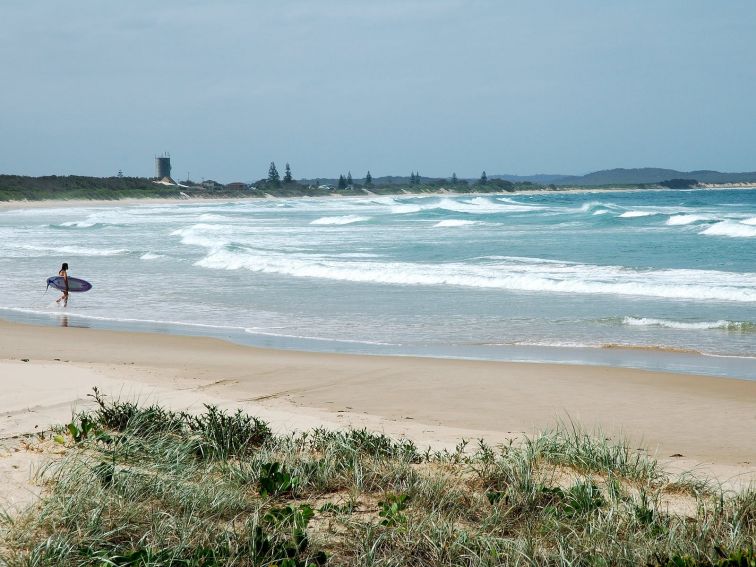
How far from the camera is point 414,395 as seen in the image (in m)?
8.67

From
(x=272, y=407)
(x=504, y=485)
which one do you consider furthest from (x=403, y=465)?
(x=272, y=407)

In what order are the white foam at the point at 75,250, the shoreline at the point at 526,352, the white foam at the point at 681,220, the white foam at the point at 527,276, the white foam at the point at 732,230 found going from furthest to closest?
the white foam at the point at 681,220 → the white foam at the point at 732,230 → the white foam at the point at 75,250 → the white foam at the point at 527,276 → the shoreline at the point at 526,352

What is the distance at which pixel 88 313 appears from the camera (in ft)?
52.5

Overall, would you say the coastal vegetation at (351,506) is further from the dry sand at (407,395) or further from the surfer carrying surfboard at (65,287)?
the surfer carrying surfboard at (65,287)

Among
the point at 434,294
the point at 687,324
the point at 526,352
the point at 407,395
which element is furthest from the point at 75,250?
the point at 407,395

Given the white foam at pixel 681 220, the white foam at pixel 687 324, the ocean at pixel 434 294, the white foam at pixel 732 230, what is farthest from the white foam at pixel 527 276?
the white foam at pixel 681 220

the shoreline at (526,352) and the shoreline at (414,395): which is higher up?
the shoreline at (414,395)

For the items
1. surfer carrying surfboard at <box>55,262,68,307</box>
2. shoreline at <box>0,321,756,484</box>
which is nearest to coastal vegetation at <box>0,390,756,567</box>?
shoreline at <box>0,321,756,484</box>

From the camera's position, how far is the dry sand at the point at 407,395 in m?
6.86

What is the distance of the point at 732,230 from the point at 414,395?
29.7 m

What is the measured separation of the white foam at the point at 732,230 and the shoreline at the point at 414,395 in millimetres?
26183

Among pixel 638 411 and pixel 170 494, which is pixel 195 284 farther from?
pixel 170 494

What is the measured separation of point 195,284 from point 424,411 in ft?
43.2

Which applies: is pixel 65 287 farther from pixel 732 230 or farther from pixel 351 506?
pixel 732 230
